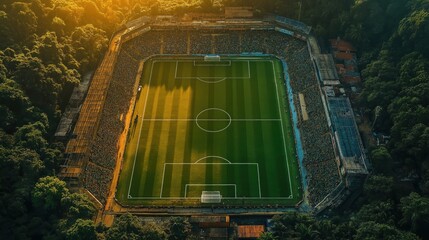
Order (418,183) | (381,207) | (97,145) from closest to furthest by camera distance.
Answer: (381,207), (418,183), (97,145)

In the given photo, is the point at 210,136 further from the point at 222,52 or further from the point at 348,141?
the point at 222,52

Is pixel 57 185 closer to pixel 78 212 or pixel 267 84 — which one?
pixel 78 212

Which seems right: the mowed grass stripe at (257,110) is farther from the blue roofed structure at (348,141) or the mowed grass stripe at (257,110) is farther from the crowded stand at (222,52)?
the blue roofed structure at (348,141)

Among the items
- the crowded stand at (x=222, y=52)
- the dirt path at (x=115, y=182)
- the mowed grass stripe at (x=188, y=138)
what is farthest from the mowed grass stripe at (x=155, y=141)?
the crowded stand at (x=222, y=52)

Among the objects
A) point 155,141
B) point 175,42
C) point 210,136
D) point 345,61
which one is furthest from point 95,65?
point 345,61

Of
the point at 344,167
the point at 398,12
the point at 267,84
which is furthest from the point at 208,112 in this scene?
the point at 398,12

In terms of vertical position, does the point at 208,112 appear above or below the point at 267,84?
below
